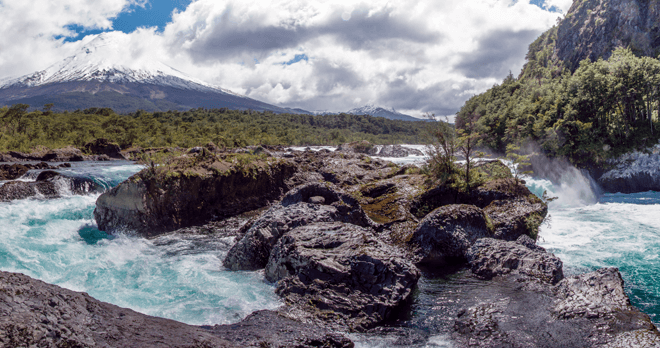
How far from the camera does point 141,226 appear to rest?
9.46 metres

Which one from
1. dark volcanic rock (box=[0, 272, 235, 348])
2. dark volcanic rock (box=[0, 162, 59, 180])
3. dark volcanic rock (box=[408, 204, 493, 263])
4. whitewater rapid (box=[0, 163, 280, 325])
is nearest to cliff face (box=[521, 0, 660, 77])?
dark volcanic rock (box=[408, 204, 493, 263])

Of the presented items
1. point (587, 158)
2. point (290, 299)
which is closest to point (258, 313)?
point (290, 299)

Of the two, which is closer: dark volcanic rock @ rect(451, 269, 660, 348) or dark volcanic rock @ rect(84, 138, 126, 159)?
dark volcanic rock @ rect(451, 269, 660, 348)

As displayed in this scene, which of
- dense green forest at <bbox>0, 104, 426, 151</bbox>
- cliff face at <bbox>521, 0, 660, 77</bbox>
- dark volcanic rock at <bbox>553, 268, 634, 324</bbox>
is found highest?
cliff face at <bbox>521, 0, 660, 77</bbox>

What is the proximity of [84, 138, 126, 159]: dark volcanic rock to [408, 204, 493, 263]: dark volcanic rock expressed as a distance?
39.3 meters

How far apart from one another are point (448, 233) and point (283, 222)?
13.0 feet

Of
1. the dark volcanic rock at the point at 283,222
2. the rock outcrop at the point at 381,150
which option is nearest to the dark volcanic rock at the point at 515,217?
the dark volcanic rock at the point at 283,222

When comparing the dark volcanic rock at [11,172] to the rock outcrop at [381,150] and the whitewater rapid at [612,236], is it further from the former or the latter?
the rock outcrop at [381,150]

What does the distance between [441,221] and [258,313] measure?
491 cm

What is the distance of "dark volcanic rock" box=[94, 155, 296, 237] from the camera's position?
31.3 feet

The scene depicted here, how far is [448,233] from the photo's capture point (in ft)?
25.2

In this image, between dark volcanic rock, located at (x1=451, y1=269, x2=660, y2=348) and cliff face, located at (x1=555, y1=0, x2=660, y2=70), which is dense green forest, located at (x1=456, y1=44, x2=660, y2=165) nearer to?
cliff face, located at (x1=555, y1=0, x2=660, y2=70)

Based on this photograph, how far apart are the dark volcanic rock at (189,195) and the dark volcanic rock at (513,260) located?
27.5 feet

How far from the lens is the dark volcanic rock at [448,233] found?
300 inches
